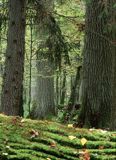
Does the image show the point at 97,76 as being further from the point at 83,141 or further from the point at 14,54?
the point at 83,141

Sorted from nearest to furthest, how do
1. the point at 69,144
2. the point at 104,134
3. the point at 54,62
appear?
the point at 69,144
the point at 104,134
the point at 54,62

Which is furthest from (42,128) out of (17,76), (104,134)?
(17,76)

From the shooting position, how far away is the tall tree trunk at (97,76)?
880cm

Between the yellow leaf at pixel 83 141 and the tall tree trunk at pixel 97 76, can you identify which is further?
the tall tree trunk at pixel 97 76

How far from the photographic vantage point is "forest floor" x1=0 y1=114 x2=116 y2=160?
154 inches

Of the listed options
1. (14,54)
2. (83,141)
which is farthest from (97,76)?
(83,141)

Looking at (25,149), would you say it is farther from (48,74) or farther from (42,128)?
(48,74)

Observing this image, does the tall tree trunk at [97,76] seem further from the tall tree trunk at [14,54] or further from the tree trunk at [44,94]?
the tree trunk at [44,94]

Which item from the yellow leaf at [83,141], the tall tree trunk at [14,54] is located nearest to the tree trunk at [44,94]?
the tall tree trunk at [14,54]

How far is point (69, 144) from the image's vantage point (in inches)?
165

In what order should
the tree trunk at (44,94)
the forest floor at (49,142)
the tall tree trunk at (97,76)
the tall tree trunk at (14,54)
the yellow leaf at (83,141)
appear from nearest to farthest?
the forest floor at (49,142) → the yellow leaf at (83,141) → the tall tree trunk at (14,54) → the tall tree trunk at (97,76) → the tree trunk at (44,94)

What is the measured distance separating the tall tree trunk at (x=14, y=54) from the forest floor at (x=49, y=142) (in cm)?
397

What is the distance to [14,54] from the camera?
27.7 ft

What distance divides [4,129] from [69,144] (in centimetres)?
69
